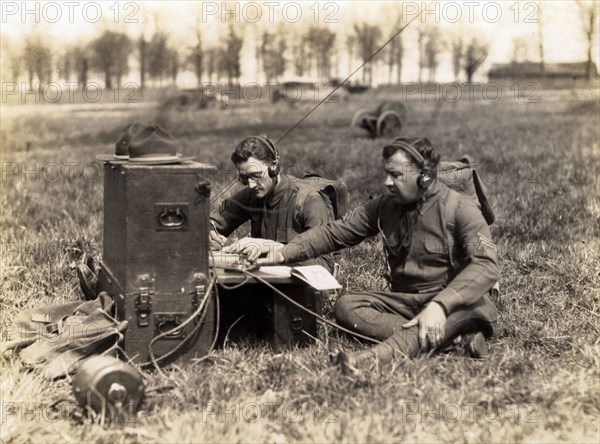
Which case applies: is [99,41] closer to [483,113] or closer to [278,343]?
[483,113]

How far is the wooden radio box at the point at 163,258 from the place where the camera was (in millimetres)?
5227

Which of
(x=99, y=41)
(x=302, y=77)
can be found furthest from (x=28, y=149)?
(x=302, y=77)

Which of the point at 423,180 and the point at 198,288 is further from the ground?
the point at 423,180

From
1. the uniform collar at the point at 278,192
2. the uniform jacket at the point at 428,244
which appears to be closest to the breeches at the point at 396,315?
the uniform jacket at the point at 428,244

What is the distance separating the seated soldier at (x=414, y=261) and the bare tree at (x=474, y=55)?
38.9 metres

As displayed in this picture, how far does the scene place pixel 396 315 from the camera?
5.97 metres

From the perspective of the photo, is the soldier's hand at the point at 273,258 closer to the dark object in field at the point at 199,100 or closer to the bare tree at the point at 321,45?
the dark object in field at the point at 199,100

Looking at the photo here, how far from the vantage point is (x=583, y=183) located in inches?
487

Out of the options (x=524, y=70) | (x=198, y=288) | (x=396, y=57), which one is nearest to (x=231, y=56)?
(x=524, y=70)

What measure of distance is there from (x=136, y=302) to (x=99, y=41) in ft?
65.2

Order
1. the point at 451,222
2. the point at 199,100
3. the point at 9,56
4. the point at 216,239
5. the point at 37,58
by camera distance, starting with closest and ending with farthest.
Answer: the point at 451,222 → the point at 216,239 → the point at 9,56 → the point at 37,58 → the point at 199,100

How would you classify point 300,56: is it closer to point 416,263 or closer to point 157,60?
point 157,60

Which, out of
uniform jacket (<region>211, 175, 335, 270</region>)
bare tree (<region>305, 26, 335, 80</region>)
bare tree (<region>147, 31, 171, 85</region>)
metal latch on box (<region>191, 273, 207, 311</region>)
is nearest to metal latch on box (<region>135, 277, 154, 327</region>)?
metal latch on box (<region>191, 273, 207, 311</region>)

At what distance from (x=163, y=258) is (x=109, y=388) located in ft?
3.13
